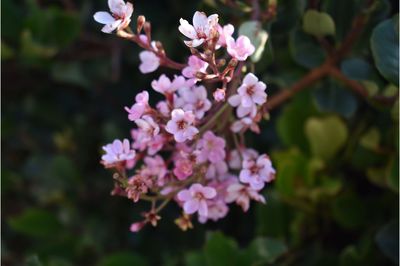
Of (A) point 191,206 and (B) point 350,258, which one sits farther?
(B) point 350,258

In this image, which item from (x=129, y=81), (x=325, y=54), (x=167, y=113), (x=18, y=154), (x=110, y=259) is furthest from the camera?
(x=18, y=154)

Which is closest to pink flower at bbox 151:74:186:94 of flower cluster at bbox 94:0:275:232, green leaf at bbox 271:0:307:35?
flower cluster at bbox 94:0:275:232

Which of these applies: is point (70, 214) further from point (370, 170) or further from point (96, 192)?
point (370, 170)

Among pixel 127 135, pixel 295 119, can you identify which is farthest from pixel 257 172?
pixel 127 135

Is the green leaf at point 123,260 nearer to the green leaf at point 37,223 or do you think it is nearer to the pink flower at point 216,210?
the green leaf at point 37,223

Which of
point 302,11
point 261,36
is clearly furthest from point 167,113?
point 302,11

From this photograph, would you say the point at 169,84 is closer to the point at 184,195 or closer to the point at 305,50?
the point at 184,195
